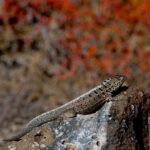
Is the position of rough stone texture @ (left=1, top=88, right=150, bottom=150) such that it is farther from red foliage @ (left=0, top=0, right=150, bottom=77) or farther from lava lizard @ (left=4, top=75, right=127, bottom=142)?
red foliage @ (left=0, top=0, right=150, bottom=77)

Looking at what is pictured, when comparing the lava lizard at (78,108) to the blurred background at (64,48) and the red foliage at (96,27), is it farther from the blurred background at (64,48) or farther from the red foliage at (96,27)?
the red foliage at (96,27)

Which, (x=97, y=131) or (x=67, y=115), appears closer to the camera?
(x=97, y=131)

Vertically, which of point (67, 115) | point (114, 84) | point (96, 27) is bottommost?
point (67, 115)

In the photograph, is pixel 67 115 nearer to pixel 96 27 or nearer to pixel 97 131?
pixel 97 131

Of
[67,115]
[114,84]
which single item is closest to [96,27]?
[114,84]

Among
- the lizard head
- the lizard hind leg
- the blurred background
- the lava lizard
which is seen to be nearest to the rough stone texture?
the lizard hind leg
